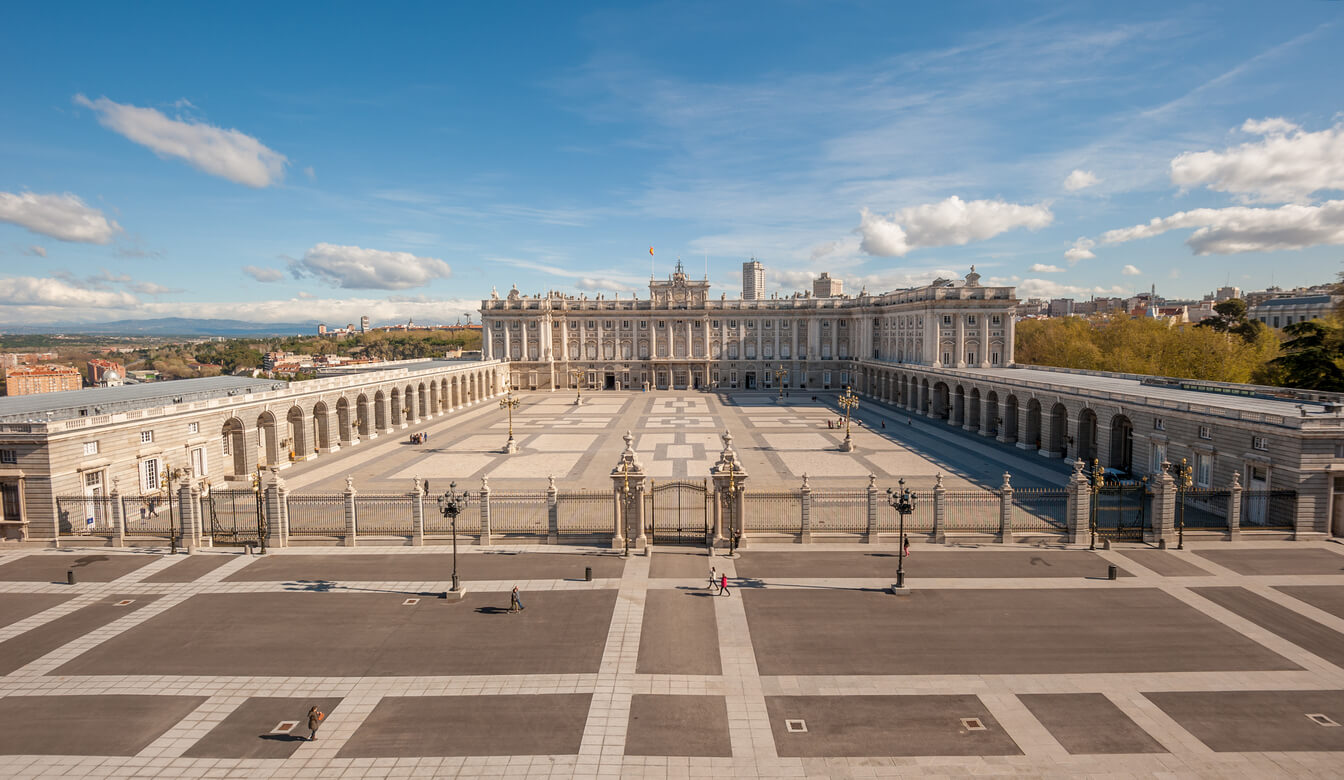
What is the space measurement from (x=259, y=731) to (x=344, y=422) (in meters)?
43.3

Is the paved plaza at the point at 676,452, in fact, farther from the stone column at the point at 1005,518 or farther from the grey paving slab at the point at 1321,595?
the grey paving slab at the point at 1321,595

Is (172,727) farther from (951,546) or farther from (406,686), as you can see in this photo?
(951,546)

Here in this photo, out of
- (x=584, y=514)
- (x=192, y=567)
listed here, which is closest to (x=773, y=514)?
(x=584, y=514)

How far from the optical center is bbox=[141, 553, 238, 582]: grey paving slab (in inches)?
914

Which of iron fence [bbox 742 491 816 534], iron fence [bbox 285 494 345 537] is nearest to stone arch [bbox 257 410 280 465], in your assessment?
iron fence [bbox 285 494 345 537]

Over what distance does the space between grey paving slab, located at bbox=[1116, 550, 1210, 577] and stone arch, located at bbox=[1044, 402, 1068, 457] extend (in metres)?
22.2

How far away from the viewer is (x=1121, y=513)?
94.0ft

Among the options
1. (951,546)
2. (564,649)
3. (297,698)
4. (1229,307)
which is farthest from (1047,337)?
(297,698)

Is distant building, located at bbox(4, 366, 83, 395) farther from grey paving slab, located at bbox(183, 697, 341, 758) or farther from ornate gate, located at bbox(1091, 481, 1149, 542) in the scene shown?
ornate gate, located at bbox(1091, 481, 1149, 542)

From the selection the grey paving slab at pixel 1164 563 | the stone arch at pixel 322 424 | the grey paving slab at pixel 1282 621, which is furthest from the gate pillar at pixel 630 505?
the stone arch at pixel 322 424

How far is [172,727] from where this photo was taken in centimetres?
1433

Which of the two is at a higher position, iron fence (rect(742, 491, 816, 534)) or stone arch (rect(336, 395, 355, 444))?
stone arch (rect(336, 395, 355, 444))

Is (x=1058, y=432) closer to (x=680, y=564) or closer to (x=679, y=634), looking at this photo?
(x=680, y=564)

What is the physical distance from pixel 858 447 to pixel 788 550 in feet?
89.0
